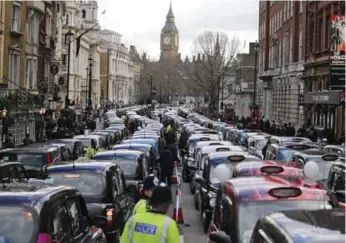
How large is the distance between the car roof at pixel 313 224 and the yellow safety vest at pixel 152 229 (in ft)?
2.70

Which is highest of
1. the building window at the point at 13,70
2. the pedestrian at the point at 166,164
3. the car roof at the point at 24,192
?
the building window at the point at 13,70

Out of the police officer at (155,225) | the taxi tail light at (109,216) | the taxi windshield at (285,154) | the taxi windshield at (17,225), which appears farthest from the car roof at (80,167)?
the taxi windshield at (285,154)

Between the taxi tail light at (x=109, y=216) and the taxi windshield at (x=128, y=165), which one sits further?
the taxi windshield at (x=128, y=165)

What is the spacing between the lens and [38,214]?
733 centimetres

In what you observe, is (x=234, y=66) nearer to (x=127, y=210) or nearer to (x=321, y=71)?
(x=321, y=71)

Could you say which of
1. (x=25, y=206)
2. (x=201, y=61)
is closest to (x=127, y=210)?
(x=25, y=206)

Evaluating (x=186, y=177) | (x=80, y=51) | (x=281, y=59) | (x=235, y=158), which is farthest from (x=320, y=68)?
(x=80, y=51)

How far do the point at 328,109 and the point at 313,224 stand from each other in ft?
151

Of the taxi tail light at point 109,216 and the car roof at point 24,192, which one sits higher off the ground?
the car roof at point 24,192

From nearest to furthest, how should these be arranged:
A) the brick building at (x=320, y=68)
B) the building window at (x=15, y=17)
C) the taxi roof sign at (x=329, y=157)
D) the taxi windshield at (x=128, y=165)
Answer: the taxi windshield at (x=128, y=165) → the taxi roof sign at (x=329, y=157) → the building window at (x=15, y=17) → the brick building at (x=320, y=68)

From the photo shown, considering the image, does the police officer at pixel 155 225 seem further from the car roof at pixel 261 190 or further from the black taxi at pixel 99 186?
the black taxi at pixel 99 186

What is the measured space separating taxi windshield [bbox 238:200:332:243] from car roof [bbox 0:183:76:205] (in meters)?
2.07

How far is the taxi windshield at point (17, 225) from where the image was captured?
7.16 metres

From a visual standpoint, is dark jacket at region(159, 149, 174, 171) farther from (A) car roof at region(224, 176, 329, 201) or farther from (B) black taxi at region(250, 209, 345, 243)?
(B) black taxi at region(250, 209, 345, 243)
